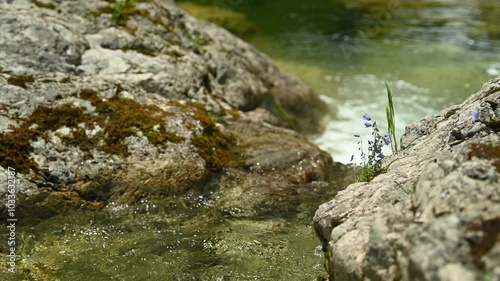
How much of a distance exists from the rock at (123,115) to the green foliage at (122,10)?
2cm

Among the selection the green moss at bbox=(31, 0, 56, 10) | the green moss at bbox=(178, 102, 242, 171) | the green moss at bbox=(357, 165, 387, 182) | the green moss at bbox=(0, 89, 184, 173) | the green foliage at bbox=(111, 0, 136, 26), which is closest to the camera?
the green moss at bbox=(357, 165, 387, 182)

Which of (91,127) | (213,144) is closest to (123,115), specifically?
(91,127)

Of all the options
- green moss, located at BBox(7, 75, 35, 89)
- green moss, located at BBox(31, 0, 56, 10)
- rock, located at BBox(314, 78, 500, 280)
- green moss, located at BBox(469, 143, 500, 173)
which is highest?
green moss, located at BBox(469, 143, 500, 173)

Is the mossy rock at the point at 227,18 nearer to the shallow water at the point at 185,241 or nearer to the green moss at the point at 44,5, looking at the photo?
the green moss at the point at 44,5

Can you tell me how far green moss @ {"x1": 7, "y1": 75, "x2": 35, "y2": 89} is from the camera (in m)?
5.23

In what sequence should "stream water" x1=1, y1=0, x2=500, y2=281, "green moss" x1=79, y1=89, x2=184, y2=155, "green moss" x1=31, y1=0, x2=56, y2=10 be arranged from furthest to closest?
"green moss" x1=31, y1=0, x2=56, y2=10 < "green moss" x1=79, y1=89, x2=184, y2=155 < "stream water" x1=1, y1=0, x2=500, y2=281

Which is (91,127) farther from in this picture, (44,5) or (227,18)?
(227,18)

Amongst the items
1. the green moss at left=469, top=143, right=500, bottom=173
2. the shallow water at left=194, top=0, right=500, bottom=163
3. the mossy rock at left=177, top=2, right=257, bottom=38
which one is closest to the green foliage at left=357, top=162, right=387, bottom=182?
the green moss at left=469, top=143, right=500, bottom=173

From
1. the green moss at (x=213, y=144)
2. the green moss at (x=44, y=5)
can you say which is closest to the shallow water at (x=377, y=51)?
the green moss at (x=213, y=144)

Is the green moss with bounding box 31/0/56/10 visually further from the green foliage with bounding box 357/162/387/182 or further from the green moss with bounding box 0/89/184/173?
the green foliage with bounding box 357/162/387/182

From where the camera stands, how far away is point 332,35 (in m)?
14.0

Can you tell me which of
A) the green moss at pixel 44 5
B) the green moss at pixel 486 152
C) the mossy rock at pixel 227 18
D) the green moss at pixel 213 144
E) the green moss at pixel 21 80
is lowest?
the mossy rock at pixel 227 18

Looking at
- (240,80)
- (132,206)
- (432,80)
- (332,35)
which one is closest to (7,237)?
(132,206)

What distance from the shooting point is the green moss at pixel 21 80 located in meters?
5.23
